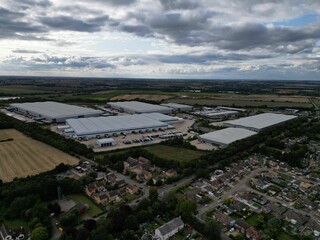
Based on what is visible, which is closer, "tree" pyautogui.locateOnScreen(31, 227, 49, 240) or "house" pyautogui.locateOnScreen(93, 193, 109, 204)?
"tree" pyautogui.locateOnScreen(31, 227, 49, 240)

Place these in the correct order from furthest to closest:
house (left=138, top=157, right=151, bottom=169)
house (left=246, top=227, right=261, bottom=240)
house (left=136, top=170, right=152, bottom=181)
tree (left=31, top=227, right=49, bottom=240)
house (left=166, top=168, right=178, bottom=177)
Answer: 1. house (left=138, top=157, right=151, bottom=169)
2. house (left=166, top=168, right=178, bottom=177)
3. house (left=136, top=170, right=152, bottom=181)
4. house (left=246, top=227, right=261, bottom=240)
5. tree (left=31, top=227, right=49, bottom=240)

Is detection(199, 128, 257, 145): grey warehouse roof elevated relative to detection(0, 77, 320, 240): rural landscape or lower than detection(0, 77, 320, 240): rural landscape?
elevated

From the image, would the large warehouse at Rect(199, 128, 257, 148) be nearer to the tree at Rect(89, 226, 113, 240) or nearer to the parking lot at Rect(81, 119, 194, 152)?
the parking lot at Rect(81, 119, 194, 152)

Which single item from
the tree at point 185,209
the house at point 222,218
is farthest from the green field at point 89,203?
the house at point 222,218

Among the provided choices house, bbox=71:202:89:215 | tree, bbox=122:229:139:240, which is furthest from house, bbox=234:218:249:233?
house, bbox=71:202:89:215

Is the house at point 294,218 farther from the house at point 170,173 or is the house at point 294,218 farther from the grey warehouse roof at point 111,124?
the grey warehouse roof at point 111,124

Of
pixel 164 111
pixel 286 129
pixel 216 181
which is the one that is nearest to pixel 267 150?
pixel 216 181
